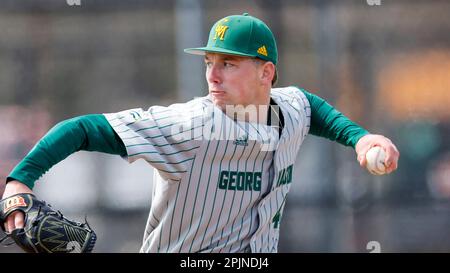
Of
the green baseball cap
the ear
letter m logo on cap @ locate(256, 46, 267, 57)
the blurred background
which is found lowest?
the blurred background

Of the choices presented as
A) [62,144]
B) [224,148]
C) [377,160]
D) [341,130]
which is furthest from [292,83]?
[62,144]

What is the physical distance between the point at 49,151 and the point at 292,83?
3058 millimetres

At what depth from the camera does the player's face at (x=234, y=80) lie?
98.4 inches

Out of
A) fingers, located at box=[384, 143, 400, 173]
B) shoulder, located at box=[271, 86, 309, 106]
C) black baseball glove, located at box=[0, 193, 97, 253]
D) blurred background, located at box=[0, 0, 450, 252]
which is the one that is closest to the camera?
black baseball glove, located at box=[0, 193, 97, 253]

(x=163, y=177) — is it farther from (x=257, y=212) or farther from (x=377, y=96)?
(x=377, y=96)

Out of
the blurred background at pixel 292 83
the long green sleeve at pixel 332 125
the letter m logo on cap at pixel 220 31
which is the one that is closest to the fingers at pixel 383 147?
the long green sleeve at pixel 332 125

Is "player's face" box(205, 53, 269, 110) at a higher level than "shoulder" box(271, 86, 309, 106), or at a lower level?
higher

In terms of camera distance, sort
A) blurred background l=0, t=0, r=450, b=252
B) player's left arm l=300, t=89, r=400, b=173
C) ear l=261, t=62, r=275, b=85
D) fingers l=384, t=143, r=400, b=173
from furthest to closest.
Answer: blurred background l=0, t=0, r=450, b=252 < ear l=261, t=62, r=275, b=85 < player's left arm l=300, t=89, r=400, b=173 < fingers l=384, t=143, r=400, b=173

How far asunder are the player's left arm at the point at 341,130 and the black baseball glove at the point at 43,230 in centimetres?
85

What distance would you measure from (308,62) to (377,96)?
1.58ft

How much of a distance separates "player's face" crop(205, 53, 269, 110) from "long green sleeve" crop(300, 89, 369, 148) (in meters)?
0.24

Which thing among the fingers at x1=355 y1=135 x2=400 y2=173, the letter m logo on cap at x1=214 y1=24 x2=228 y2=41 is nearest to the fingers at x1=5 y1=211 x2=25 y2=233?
the letter m logo on cap at x1=214 y1=24 x2=228 y2=41

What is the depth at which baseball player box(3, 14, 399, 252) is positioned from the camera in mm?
2381

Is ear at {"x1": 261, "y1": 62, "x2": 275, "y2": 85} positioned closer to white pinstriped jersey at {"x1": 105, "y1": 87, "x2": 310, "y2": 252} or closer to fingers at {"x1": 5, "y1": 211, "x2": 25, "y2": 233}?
white pinstriped jersey at {"x1": 105, "y1": 87, "x2": 310, "y2": 252}
